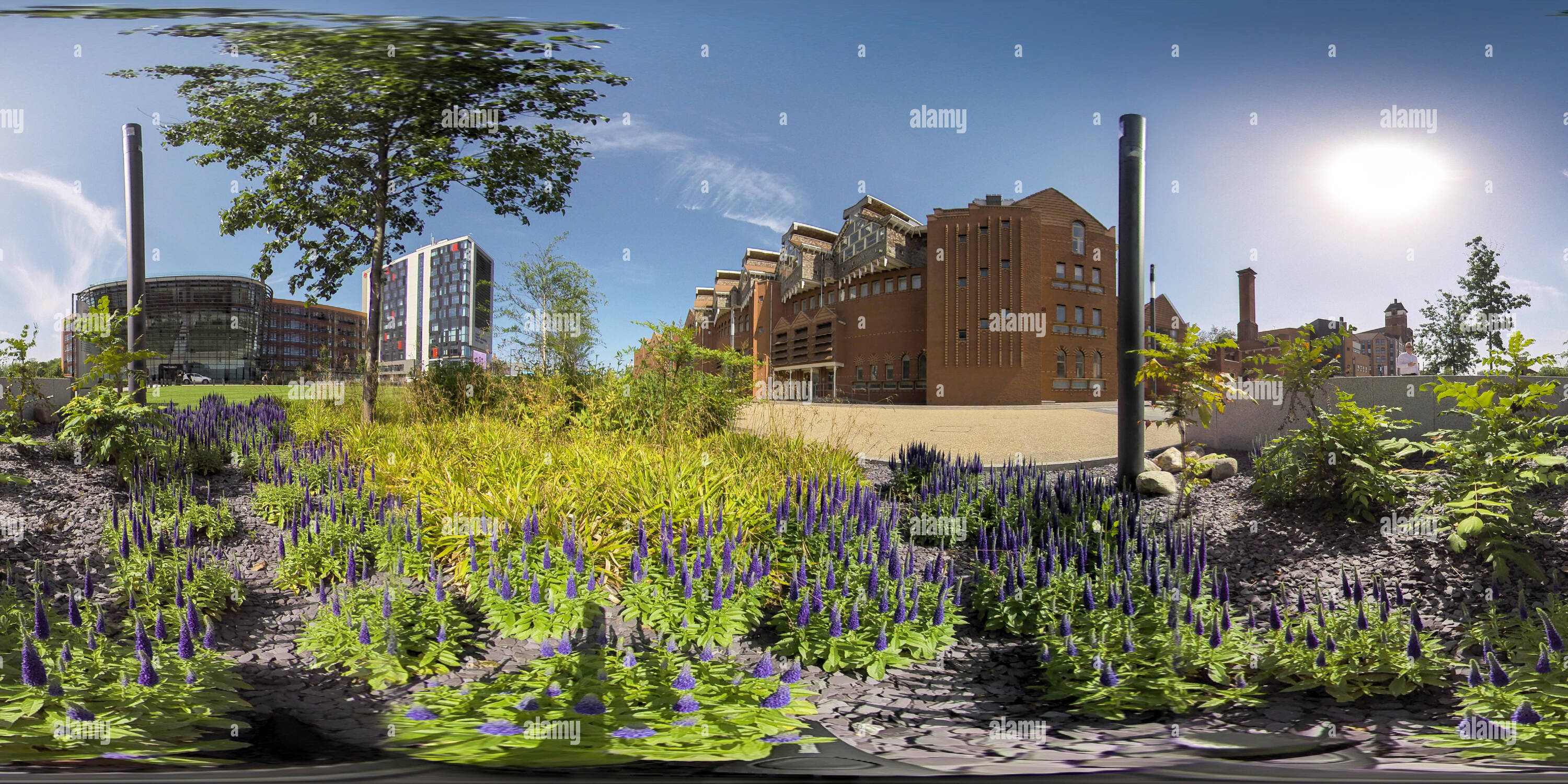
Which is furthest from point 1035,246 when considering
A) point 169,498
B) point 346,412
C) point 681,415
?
point 169,498

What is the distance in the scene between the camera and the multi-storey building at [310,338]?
19.1ft

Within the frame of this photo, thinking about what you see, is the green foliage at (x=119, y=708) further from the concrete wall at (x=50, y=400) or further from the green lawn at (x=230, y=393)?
the concrete wall at (x=50, y=400)

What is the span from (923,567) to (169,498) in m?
4.44

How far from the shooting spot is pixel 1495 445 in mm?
2662

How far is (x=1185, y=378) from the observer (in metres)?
4.18

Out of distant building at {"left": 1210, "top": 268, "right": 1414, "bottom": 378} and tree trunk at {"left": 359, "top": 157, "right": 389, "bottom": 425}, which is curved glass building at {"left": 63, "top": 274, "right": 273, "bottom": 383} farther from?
distant building at {"left": 1210, "top": 268, "right": 1414, "bottom": 378}

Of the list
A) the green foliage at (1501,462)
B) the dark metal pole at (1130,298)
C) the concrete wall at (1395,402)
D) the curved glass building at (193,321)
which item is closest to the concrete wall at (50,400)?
the curved glass building at (193,321)

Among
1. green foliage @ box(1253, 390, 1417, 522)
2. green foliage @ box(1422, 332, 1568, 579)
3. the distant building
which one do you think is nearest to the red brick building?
the distant building

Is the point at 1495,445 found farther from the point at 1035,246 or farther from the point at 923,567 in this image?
the point at 1035,246

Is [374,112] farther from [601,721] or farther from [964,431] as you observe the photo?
[964,431]

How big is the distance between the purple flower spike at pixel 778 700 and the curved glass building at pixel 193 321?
560 centimetres

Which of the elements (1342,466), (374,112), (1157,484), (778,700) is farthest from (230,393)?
(1342,466)

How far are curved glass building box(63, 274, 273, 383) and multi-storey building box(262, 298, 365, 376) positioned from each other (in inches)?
15.0

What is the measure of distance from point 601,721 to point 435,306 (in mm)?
6463
